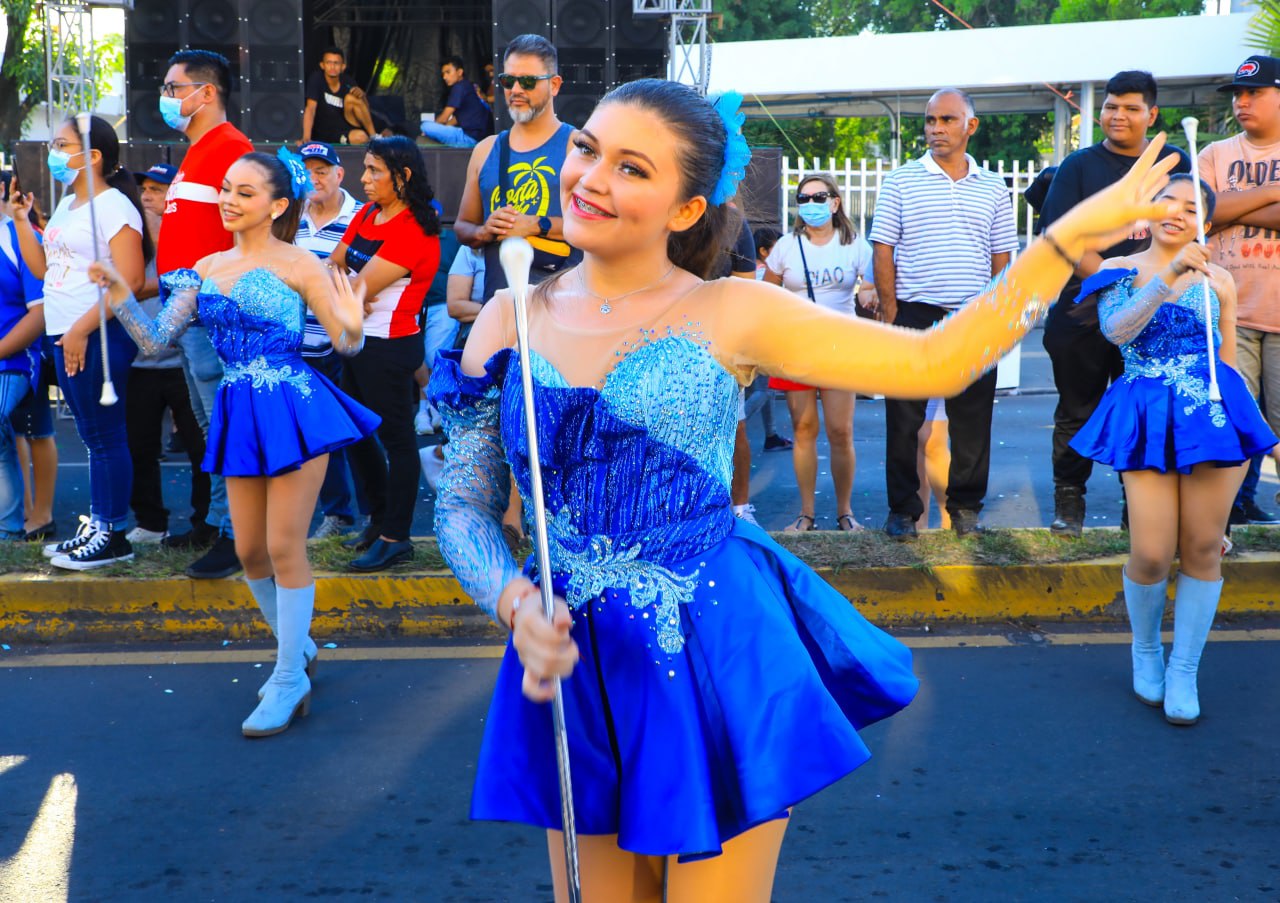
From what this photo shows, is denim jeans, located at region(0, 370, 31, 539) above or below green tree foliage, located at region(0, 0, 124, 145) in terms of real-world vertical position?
below

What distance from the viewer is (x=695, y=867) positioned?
227cm

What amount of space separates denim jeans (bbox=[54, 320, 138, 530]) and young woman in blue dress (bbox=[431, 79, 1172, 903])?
456cm

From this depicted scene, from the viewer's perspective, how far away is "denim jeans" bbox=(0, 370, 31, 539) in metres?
7.20

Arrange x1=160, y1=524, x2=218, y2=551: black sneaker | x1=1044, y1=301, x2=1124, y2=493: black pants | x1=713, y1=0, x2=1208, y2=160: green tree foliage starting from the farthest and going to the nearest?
x1=713, y1=0, x2=1208, y2=160: green tree foliage
x1=1044, y1=301, x2=1124, y2=493: black pants
x1=160, y1=524, x2=218, y2=551: black sneaker

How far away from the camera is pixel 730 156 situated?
8.14ft

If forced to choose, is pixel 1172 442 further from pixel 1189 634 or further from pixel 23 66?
pixel 23 66

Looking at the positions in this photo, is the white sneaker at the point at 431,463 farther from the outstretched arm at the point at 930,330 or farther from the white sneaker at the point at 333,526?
the outstretched arm at the point at 930,330

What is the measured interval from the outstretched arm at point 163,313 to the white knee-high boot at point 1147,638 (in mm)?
3584

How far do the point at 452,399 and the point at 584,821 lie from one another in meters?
0.74

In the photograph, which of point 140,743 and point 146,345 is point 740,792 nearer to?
point 140,743

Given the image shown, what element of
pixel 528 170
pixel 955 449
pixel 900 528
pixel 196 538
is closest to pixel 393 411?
pixel 196 538

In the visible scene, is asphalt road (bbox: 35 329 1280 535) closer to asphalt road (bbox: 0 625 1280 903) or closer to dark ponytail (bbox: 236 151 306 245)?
asphalt road (bbox: 0 625 1280 903)

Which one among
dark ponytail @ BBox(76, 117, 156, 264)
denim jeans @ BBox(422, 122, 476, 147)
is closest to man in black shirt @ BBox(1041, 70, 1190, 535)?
dark ponytail @ BBox(76, 117, 156, 264)

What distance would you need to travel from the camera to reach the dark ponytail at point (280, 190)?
503 cm
